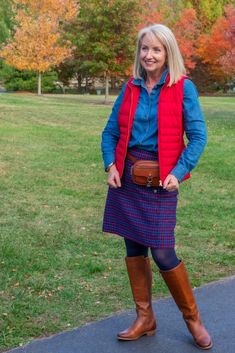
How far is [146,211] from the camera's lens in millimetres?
3559

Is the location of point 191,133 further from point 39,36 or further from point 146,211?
point 39,36

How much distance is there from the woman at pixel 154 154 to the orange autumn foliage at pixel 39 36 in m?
33.0

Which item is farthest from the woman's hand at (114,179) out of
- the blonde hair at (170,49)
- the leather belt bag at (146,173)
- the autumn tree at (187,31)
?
the autumn tree at (187,31)

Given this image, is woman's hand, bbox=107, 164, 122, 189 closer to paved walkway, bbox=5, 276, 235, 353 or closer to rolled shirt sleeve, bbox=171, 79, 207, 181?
rolled shirt sleeve, bbox=171, 79, 207, 181

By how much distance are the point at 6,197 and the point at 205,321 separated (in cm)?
404

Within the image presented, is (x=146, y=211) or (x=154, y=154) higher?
(x=154, y=154)

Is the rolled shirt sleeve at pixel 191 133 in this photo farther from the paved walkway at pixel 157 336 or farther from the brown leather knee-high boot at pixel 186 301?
the paved walkway at pixel 157 336

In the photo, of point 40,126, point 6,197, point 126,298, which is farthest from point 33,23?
point 126,298

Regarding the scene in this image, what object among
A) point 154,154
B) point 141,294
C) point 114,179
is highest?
point 154,154

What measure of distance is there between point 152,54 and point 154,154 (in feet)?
1.81

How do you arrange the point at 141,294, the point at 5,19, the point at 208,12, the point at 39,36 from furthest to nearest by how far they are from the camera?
the point at 208,12
the point at 5,19
the point at 39,36
the point at 141,294

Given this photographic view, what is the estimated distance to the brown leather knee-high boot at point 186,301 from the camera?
11.8 ft

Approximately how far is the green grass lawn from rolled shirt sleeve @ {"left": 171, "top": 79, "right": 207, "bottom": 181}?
126 cm

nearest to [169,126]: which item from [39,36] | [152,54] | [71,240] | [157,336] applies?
[152,54]
